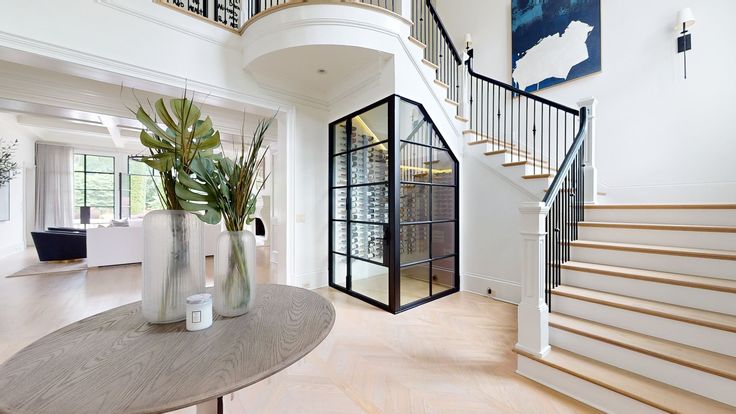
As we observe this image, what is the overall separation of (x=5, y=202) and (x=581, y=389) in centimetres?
992

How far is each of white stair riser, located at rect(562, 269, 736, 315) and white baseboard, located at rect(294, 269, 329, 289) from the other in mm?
2845

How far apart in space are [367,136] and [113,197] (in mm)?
9221

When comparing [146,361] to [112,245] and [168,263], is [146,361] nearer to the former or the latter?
[168,263]

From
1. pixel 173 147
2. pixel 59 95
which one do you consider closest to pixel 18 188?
pixel 59 95

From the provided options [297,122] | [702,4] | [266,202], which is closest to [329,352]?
[297,122]

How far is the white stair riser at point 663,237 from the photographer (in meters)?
2.07

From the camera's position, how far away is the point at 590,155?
9.46 feet

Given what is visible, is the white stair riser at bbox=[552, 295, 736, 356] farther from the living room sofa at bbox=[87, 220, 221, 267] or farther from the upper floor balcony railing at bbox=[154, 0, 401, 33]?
the living room sofa at bbox=[87, 220, 221, 267]

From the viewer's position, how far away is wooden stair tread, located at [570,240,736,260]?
1908 mm

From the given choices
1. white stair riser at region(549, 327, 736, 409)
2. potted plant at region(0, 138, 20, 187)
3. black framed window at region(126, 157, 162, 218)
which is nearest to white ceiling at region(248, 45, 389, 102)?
white stair riser at region(549, 327, 736, 409)

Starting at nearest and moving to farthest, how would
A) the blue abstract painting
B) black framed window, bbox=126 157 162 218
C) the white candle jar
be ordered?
the white candle jar < the blue abstract painting < black framed window, bbox=126 157 162 218

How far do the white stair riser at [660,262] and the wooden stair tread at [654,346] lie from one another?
24.4 inches

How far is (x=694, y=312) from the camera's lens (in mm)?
1757

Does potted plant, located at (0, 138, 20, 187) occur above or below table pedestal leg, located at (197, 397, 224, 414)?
above
